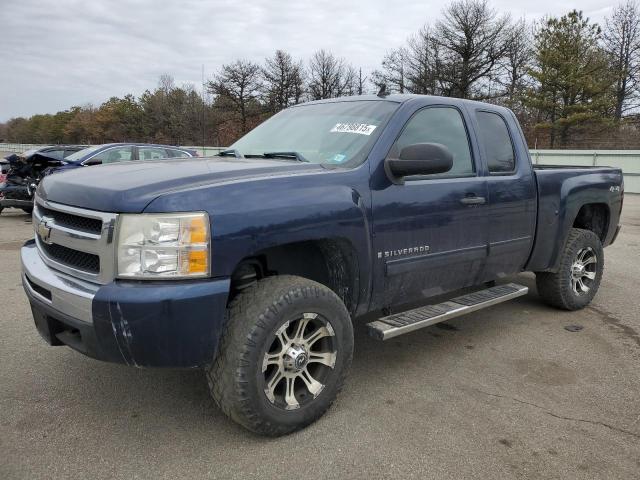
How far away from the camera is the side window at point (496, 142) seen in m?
4.13

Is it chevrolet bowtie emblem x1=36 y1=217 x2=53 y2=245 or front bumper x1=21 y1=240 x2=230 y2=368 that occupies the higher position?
chevrolet bowtie emblem x1=36 y1=217 x2=53 y2=245

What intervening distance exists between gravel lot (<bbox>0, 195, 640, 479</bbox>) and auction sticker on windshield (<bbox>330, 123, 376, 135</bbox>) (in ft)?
5.37

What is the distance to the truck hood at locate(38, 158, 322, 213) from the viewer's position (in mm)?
2438

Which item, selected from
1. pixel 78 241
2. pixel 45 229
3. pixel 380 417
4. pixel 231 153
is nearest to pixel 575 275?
pixel 380 417

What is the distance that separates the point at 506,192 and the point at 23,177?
10.2m

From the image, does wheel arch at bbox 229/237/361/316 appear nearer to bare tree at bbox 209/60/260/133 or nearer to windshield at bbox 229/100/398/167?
windshield at bbox 229/100/398/167

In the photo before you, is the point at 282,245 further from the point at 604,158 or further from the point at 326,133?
the point at 604,158

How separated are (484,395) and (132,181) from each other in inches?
96.6

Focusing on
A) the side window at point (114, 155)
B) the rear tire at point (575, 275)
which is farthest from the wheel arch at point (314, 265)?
the side window at point (114, 155)

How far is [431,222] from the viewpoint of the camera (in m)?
3.45

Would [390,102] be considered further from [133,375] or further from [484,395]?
[133,375]

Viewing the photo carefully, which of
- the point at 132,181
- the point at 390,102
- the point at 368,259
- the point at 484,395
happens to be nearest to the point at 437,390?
the point at 484,395

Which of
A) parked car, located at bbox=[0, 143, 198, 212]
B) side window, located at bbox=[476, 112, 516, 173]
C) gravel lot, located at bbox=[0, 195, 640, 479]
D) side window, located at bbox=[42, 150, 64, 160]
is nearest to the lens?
gravel lot, located at bbox=[0, 195, 640, 479]

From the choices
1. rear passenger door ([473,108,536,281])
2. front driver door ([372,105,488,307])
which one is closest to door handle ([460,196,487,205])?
front driver door ([372,105,488,307])
